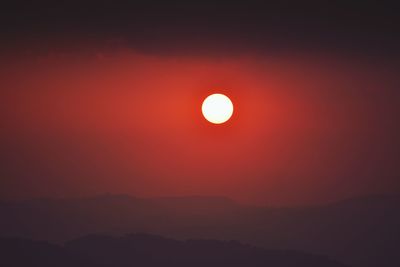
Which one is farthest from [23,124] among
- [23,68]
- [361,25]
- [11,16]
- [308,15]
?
[361,25]

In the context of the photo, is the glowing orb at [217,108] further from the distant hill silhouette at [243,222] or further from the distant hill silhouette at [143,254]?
the distant hill silhouette at [143,254]

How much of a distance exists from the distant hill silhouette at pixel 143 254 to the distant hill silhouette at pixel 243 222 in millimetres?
49

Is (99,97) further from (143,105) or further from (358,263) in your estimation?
(358,263)

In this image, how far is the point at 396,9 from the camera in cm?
448

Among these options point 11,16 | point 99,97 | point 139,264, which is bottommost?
point 139,264

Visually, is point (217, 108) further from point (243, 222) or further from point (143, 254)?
point (143, 254)

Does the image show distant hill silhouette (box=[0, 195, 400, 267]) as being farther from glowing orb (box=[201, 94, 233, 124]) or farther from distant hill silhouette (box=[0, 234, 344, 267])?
glowing orb (box=[201, 94, 233, 124])

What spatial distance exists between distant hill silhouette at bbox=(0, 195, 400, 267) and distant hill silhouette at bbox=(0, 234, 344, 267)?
5 cm

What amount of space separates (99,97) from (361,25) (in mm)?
1714

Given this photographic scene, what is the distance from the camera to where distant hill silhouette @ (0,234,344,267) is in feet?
14.4

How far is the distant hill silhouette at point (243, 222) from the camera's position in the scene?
4.40m

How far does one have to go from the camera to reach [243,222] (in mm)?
4434

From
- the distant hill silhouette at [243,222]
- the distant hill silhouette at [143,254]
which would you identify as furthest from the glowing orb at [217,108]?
the distant hill silhouette at [143,254]

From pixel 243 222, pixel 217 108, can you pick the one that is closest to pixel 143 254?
pixel 243 222
